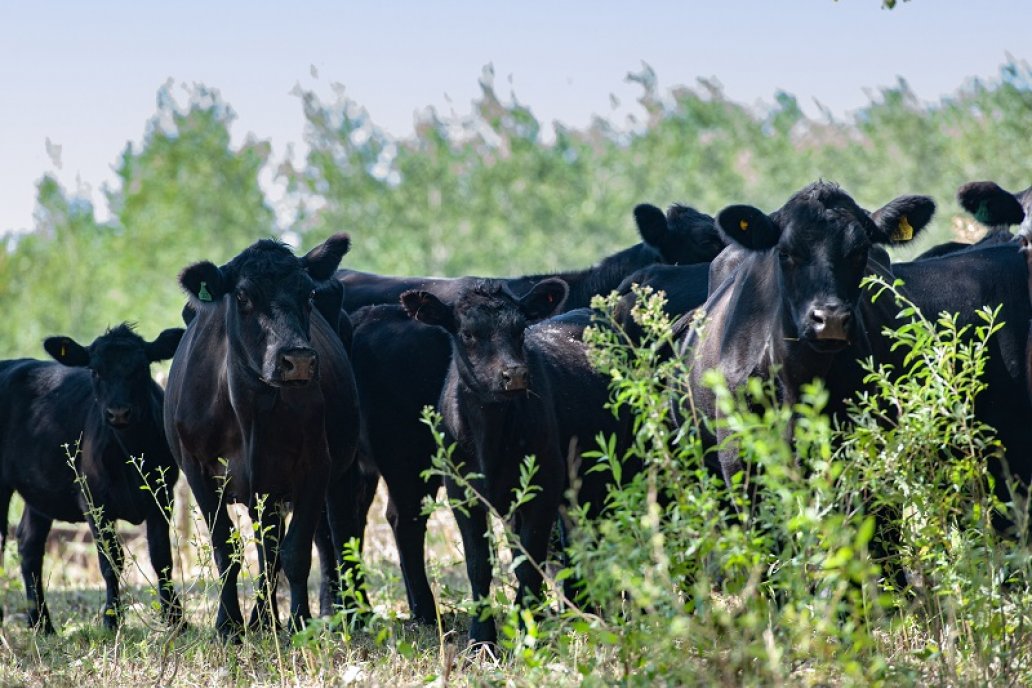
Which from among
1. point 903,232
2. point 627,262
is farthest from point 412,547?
point 627,262

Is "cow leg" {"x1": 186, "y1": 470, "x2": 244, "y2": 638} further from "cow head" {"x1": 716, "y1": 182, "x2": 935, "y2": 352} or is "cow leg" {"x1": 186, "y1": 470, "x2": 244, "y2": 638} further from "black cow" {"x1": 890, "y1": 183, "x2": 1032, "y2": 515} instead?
"black cow" {"x1": 890, "y1": 183, "x2": 1032, "y2": 515}

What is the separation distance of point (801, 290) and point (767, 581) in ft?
6.93

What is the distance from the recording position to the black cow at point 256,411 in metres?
7.61

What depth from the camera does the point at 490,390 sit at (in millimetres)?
7480

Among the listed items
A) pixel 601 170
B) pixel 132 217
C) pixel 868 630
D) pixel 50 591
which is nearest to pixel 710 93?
pixel 601 170

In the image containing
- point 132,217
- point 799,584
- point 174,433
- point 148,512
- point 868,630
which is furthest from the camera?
point 132,217

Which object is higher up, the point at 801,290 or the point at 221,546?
the point at 801,290

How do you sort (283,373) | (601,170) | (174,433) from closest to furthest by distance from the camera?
1. (283,373)
2. (174,433)
3. (601,170)

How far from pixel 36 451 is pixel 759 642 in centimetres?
707

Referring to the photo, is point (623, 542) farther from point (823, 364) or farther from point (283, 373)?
point (283, 373)

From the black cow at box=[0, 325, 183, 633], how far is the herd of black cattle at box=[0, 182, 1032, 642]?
2cm

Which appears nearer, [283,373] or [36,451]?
[283,373]

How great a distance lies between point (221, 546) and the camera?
7859 millimetres

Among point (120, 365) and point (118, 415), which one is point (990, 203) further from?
point (120, 365)
